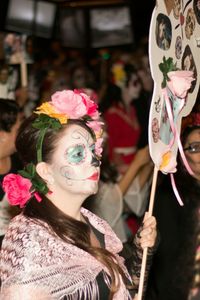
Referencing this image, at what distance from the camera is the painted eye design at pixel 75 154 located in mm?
2533

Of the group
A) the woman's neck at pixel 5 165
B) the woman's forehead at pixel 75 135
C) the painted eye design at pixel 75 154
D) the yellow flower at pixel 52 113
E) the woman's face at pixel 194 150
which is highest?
the yellow flower at pixel 52 113

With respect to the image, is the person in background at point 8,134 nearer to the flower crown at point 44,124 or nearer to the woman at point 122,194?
the woman at point 122,194

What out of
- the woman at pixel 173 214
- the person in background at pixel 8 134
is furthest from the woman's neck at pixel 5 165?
the woman at pixel 173 214

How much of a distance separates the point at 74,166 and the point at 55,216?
0.20 meters

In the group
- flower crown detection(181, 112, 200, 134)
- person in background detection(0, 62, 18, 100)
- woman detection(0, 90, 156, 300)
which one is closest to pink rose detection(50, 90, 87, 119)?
woman detection(0, 90, 156, 300)

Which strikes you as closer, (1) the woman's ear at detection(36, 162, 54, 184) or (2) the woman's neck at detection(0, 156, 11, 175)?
(1) the woman's ear at detection(36, 162, 54, 184)

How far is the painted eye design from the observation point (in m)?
2.53

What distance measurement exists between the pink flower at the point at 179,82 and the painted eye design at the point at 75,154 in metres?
0.45

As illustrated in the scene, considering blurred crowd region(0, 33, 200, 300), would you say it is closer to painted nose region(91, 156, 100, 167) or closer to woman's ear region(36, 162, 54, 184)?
painted nose region(91, 156, 100, 167)

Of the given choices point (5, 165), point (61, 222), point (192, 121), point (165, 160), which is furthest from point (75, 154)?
point (5, 165)

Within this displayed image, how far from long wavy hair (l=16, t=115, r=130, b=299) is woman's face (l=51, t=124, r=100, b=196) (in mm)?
28

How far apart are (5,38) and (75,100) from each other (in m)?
3.49

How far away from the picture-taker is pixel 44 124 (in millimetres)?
2531

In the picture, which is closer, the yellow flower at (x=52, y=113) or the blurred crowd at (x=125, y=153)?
the yellow flower at (x=52, y=113)
